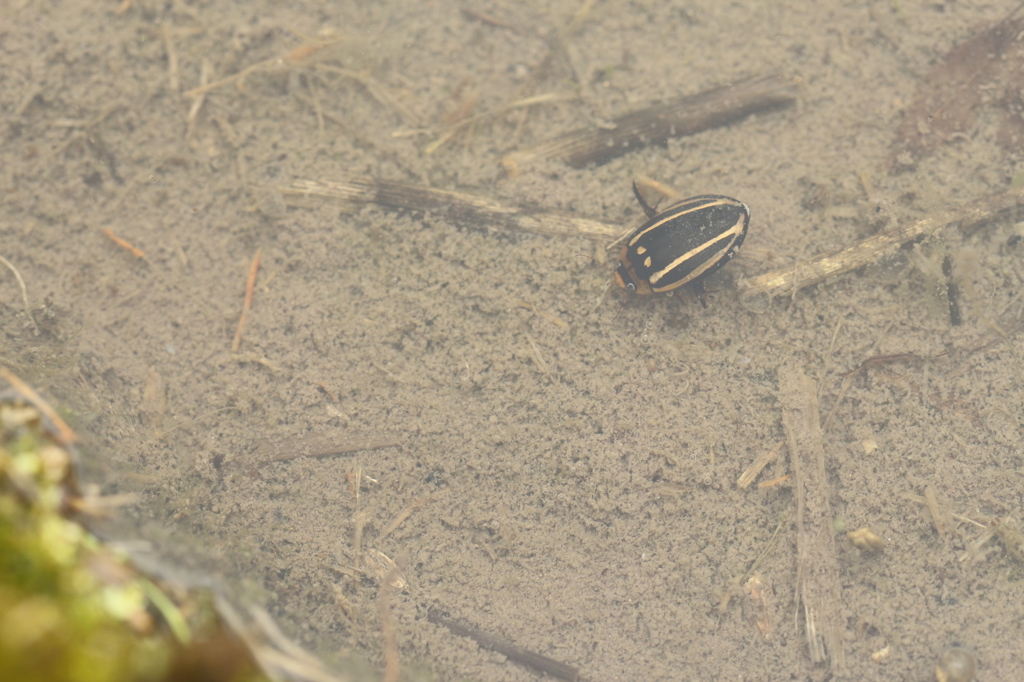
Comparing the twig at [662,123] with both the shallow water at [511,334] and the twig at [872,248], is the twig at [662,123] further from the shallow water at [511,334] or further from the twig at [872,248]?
the twig at [872,248]

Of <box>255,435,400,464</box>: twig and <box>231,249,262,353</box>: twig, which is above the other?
<box>231,249,262,353</box>: twig

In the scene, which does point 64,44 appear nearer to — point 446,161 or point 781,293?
point 446,161

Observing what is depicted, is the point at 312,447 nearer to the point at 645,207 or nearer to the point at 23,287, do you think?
the point at 23,287

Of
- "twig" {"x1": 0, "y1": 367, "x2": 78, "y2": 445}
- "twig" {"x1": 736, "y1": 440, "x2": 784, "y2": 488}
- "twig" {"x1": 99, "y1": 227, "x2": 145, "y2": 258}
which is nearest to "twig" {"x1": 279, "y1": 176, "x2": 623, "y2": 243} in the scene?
"twig" {"x1": 99, "y1": 227, "x2": 145, "y2": 258}

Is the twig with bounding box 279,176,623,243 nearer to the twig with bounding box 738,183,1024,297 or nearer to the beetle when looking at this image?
the beetle

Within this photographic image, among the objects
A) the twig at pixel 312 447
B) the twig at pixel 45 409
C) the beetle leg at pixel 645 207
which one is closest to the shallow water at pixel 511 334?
the twig at pixel 312 447

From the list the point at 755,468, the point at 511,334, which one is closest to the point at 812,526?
the point at 755,468

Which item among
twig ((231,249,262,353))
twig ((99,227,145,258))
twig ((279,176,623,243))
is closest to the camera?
twig ((231,249,262,353))

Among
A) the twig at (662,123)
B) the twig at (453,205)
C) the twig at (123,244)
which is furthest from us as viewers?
the twig at (662,123)

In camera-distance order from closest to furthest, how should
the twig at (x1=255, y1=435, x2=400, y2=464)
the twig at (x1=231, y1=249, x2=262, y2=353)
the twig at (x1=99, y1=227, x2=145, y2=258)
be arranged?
the twig at (x1=255, y1=435, x2=400, y2=464) < the twig at (x1=231, y1=249, x2=262, y2=353) < the twig at (x1=99, y1=227, x2=145, y2=258)
